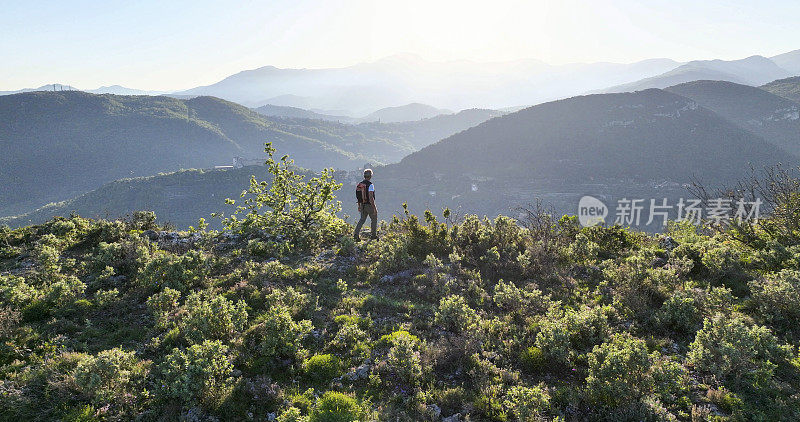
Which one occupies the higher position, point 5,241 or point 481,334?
point 5,241

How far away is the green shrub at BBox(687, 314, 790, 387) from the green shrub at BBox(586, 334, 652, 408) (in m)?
1.17

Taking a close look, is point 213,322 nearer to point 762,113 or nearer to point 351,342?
point 351,342

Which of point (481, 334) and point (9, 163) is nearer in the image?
point (481, 334)

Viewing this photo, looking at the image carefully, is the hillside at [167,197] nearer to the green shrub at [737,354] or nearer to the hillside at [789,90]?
the green shrub at [737,354]

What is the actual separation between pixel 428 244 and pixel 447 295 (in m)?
3.39

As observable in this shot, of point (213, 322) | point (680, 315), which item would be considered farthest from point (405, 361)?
point (680, 315)

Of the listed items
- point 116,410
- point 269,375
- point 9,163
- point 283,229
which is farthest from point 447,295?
point 9,163

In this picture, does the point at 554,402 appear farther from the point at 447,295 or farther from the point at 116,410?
the point at 116,410

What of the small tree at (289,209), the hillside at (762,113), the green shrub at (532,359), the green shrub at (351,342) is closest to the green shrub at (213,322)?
the green shrub at (351,342)

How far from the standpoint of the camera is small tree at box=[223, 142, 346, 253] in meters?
14.1

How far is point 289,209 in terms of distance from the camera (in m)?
15.3

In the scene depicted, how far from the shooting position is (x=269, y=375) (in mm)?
6387

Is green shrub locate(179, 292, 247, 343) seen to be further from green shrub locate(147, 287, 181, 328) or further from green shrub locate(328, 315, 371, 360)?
green shrub locate(328, 315, 371, 360)

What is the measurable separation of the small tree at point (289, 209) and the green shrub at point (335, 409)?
8.26 m
